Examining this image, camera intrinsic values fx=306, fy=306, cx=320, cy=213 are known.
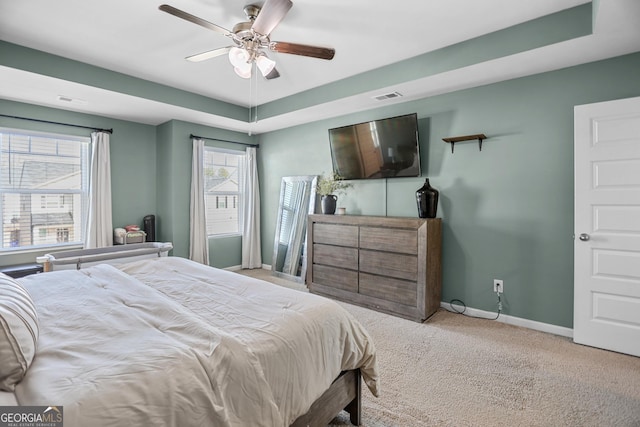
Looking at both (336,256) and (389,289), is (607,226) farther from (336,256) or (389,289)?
(336,256)

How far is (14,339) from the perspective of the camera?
3.18 feet

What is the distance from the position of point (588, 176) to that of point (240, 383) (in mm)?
3148

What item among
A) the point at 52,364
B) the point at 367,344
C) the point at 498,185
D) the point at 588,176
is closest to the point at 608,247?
the point at 588,176

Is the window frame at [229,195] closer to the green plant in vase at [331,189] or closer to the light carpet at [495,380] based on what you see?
the green plant in vase at [331,189]

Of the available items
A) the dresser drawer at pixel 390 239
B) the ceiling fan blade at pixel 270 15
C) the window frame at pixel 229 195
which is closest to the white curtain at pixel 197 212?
the window frame at pixel 229 195

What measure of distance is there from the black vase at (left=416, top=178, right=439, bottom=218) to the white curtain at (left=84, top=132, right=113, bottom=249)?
4095mm

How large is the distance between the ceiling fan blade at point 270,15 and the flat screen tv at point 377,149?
2.00 metres

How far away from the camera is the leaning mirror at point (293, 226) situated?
475 cm

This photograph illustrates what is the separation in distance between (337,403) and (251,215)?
4147 millimetres

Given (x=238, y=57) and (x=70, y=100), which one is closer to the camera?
(x=238, y=57)

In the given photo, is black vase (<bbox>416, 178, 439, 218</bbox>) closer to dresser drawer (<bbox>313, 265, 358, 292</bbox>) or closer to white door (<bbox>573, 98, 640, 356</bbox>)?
dresser drawer (<bbox>313, 265, 358, 292</bbox>)

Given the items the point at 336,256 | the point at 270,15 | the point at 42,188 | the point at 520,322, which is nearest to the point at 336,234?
the point at 336,256

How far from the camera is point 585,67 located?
2.75m

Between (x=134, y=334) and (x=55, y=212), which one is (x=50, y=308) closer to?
(x=134, y=334)
